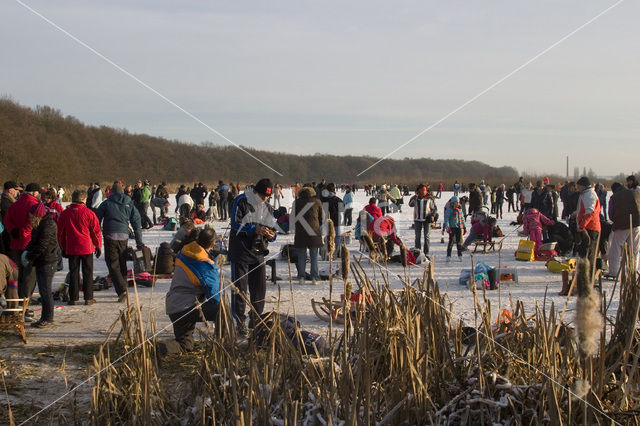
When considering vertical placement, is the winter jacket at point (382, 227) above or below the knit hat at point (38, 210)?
below

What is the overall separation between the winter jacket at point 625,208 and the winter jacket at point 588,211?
1.22 ft

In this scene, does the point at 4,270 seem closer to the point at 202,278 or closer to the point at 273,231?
the point at 202,278

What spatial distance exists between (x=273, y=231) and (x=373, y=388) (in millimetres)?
3369

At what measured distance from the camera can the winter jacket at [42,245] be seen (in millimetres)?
6168

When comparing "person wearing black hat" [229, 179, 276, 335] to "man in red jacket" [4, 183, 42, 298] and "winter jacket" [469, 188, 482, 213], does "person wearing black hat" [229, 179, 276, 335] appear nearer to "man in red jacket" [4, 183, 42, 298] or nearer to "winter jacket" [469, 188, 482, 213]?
"man in red jacket" [4, 183, 42, 298]

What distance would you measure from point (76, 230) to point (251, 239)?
8.29 feet

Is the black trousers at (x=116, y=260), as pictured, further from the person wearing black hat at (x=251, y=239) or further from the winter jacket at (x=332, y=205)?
the winter jacket at (x=332, y=205)

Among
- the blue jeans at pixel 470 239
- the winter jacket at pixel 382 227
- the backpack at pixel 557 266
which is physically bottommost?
the backpack at pixel 557 266

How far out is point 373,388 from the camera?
9.36 feet

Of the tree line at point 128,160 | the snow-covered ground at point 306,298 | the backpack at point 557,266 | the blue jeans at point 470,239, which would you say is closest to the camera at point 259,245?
the snow-covered ground at point 306,298

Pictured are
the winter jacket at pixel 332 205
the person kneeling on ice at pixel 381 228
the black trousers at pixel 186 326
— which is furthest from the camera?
the winter jacket at pixel 332 205

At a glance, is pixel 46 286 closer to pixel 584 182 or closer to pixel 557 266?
pixel 584 182

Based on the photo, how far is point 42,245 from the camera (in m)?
6.17

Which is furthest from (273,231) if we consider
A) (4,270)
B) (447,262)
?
(447,262)
